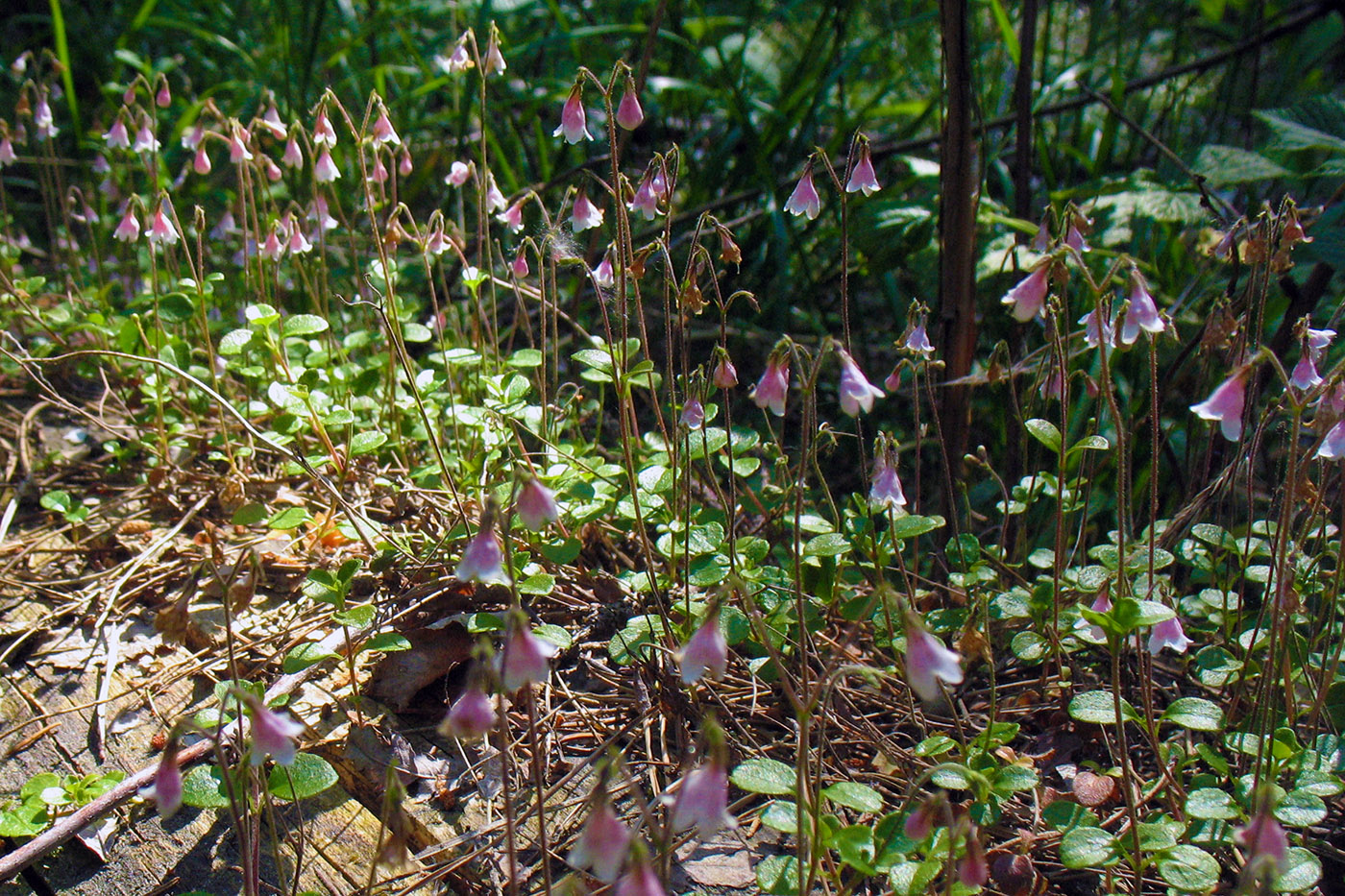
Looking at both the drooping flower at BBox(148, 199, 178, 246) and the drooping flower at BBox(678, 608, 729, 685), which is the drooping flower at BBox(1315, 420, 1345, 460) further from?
the drooping flower at BBox(148, 199, 178, 246)

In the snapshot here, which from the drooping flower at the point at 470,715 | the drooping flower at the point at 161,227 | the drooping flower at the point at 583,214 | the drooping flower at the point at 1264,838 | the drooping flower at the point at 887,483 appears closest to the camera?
the drooping flower at the point at 1264,838

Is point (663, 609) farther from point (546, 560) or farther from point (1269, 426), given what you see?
point (1269, 426)

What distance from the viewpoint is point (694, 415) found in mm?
1970

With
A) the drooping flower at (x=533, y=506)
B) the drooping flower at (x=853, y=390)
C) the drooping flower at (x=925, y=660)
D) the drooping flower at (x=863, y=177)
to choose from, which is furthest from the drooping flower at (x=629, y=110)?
the drooping flower at (x=925, y=660)

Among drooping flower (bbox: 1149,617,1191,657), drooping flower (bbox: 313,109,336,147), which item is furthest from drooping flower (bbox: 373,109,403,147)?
drooping flower (bbox: 1149,617,1191,657)

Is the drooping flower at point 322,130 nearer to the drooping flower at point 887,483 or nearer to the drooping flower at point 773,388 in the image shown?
the drooping flower at point 773,388

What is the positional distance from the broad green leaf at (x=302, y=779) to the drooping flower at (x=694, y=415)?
855 mm

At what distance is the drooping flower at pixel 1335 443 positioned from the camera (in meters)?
1.62

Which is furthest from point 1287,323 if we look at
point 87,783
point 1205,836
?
point 87,783

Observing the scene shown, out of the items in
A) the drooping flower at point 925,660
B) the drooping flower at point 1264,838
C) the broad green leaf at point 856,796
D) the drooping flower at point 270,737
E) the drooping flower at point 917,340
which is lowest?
the broad green leaf at point 856,796

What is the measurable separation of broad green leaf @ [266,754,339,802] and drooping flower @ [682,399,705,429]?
33.7 inches

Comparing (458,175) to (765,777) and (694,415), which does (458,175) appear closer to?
A: (694,415)

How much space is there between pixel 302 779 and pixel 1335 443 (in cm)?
171

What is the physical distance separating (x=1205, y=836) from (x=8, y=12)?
7094 millimetres
